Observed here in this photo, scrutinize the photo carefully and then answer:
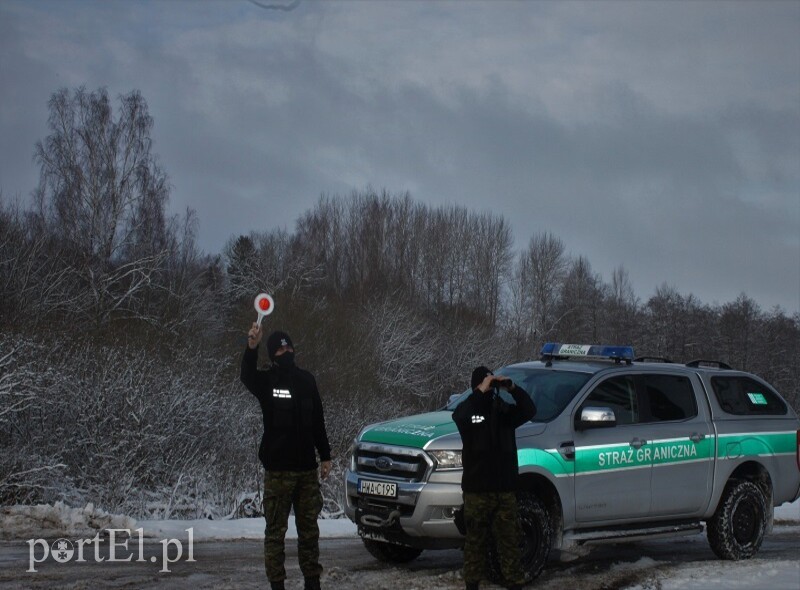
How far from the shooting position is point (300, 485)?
6.95 metres

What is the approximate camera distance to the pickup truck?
7770mm

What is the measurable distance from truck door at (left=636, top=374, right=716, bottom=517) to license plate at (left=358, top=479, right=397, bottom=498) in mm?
2518

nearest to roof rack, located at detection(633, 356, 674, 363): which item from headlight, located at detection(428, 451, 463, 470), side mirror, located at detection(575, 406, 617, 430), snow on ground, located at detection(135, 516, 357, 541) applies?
side mirror, located at detection(575, 406, 617, 430)

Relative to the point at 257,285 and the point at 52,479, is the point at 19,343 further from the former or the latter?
the point at 257,285

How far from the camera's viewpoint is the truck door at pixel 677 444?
8797mm

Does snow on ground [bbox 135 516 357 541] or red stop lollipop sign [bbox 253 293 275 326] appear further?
snow on ground [bbox 135 516 357 541]

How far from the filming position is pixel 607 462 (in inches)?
332

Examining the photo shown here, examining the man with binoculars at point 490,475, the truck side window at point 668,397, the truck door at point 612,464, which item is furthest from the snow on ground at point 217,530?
the man with binoculars at point 490,475

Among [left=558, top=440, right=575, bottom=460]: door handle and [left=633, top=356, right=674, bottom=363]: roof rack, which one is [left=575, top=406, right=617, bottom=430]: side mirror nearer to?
[left=558, top=440, right=575, bottom=460]: door handle

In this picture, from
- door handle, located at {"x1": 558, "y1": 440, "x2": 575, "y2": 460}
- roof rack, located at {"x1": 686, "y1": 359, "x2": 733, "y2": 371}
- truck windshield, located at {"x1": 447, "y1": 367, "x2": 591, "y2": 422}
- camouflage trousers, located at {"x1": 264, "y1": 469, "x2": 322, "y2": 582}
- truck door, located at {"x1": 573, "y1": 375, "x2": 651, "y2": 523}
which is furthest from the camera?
roof rack, located at {"x1": 686, "y1": 359, "x2": 733, "y2": 371}

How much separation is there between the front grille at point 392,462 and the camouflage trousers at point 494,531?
864 mm

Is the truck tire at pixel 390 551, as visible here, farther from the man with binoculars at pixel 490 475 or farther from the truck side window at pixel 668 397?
the truck side window at pixel 668 397

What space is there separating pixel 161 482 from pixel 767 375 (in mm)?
65181

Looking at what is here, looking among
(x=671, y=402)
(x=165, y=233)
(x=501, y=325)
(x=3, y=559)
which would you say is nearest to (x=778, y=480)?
(x=671, y=402)
